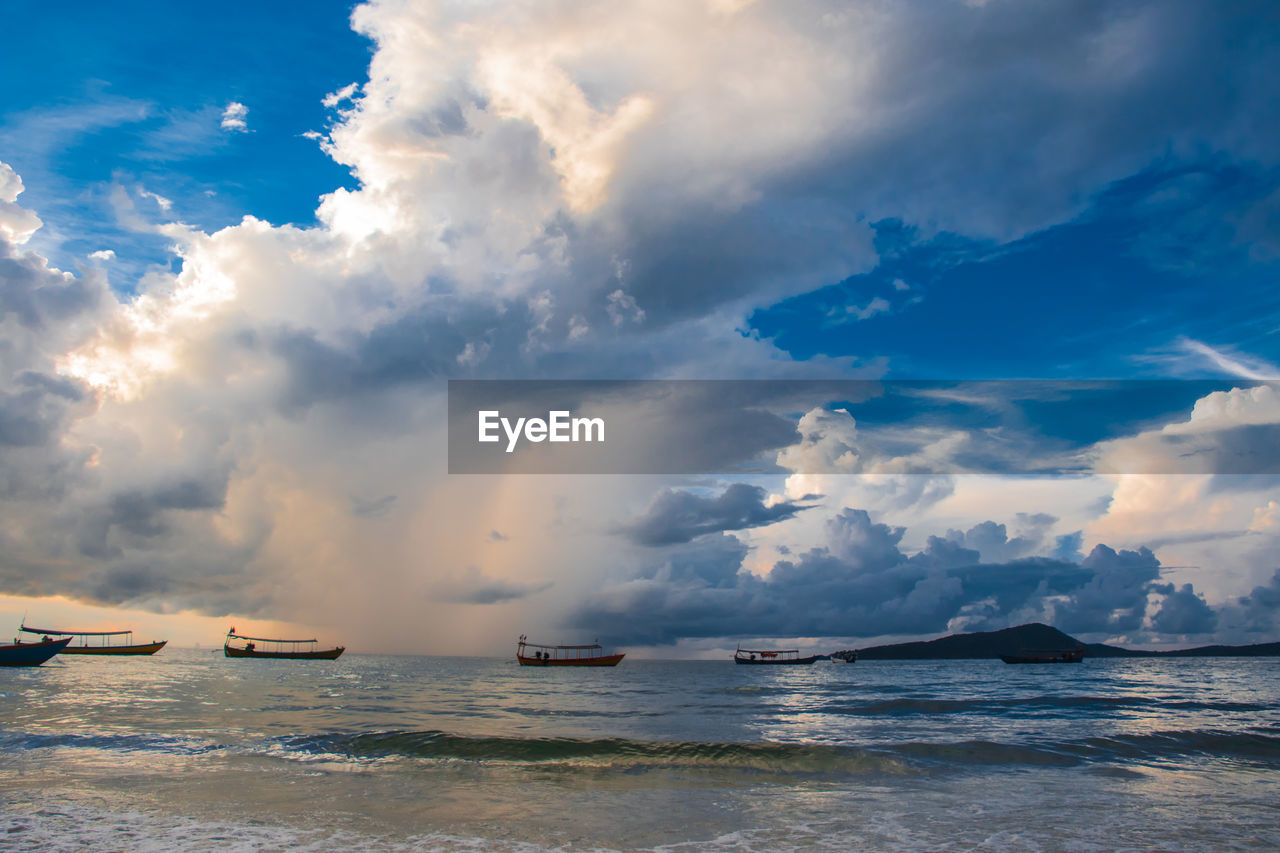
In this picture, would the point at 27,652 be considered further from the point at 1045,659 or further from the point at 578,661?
the point at 1045,659

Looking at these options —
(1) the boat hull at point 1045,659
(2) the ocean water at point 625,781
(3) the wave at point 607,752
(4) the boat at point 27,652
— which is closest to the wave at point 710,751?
(3) the wave at point 607,752

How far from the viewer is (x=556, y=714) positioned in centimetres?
4469

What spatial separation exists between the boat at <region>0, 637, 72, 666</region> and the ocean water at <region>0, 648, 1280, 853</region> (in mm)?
76723

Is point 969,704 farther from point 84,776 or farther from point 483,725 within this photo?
point 84,776

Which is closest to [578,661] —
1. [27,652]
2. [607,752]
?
[27,652]

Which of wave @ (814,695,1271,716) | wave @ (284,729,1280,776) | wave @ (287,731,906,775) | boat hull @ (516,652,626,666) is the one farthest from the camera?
boat hull @ (516,652,626,666)

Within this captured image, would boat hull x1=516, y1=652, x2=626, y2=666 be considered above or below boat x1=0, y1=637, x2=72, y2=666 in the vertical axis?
below

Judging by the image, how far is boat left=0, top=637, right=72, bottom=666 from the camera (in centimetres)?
9812

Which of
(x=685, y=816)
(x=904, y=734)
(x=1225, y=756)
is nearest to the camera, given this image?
(x=685, y=816)

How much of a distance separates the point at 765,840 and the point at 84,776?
19.3 meters

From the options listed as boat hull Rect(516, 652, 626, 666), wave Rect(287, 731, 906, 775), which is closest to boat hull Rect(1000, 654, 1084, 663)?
boat hull Rect(516, 652, 626, 666)

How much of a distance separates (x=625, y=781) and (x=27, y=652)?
398 feet

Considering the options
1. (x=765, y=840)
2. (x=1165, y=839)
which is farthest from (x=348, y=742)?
(x=1165, y=839)

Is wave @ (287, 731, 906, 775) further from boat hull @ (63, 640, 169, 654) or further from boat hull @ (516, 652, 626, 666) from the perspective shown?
boat hull @ (63, 640, 169, 654)
